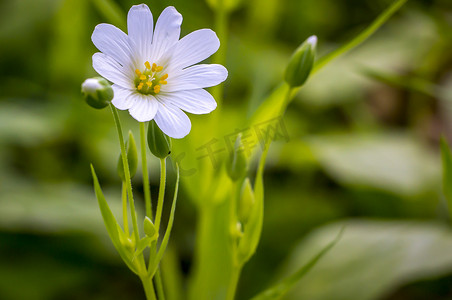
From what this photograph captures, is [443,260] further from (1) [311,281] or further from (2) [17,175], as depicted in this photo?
(2) [17,175]

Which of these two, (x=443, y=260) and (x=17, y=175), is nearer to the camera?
(x=443, y=260)

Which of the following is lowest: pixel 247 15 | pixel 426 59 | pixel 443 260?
pixel 443 260

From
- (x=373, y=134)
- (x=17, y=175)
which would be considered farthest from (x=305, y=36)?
(x=17, y=175)

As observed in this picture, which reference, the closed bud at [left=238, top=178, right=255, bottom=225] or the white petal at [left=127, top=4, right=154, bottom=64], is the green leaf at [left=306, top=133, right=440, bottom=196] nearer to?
the closed bud at [left=238, top=178, right=255, bottom=225]

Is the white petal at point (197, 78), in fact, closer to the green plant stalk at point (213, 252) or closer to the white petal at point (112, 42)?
the white petal at point (112, 42)

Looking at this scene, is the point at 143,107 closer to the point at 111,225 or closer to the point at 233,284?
the point at 111,225

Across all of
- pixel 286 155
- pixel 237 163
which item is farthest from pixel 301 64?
pixel 286 155
